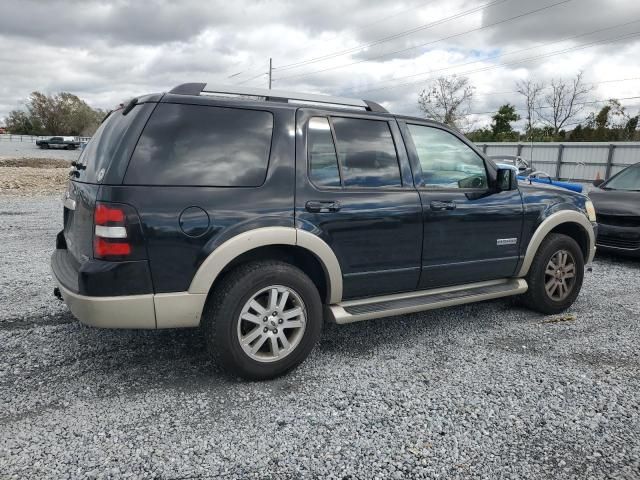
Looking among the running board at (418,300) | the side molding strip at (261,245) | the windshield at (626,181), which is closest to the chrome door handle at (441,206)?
the running board at (418,300)

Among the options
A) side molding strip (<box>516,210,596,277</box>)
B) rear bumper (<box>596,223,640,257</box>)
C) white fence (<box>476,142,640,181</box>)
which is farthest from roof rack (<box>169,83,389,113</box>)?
white fence (<box>476,142,640,181</box>)

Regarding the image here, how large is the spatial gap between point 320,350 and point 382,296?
2.17ft

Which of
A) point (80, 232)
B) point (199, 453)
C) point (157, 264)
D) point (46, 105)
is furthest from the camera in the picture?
point (46, 105)

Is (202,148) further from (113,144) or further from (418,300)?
(418,300)

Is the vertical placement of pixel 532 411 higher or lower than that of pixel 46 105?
lower

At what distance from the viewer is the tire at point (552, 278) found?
185 inches

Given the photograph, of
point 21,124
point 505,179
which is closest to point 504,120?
point 505,179

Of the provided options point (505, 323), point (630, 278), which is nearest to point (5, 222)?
point (505, 323)

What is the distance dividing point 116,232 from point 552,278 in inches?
157

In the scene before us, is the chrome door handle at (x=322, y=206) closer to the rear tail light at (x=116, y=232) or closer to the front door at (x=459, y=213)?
the front door at (x=459, y=213)

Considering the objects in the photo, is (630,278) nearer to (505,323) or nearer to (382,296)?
(505,323)

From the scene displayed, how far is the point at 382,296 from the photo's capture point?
12.7 ft

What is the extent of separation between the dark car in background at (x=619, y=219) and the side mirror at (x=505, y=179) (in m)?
4.02

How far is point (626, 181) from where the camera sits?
8406 mm
